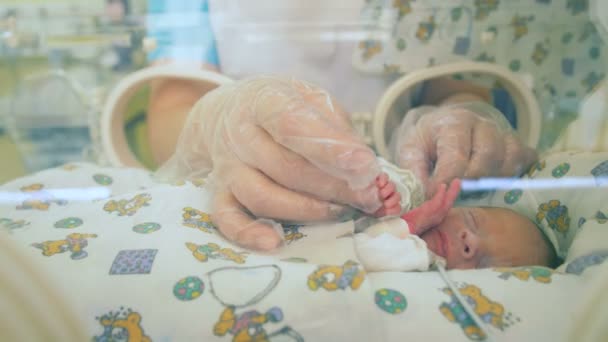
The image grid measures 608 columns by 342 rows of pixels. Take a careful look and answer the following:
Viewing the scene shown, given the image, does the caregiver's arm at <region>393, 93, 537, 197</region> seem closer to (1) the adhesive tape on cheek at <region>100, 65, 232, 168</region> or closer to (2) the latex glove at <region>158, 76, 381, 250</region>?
(2) the latex glove at <region>158, 76, 381, 250</region>

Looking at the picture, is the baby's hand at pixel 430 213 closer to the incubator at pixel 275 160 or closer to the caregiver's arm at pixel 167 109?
the incubator at pixel 275 160

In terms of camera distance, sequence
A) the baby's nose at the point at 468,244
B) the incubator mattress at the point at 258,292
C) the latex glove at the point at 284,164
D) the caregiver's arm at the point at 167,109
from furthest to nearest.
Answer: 1. the caregiver's arm at the point at 167,109
2. the baby's nose at the point at 468,244
3. the latex glove at the point at 284,164
4. the incubator mattress at the point at 258,292

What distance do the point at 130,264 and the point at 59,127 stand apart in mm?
747

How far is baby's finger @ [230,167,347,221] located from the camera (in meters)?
0.73

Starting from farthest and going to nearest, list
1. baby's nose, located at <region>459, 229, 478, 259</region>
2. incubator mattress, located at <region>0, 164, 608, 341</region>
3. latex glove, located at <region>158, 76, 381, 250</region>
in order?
baby's nose, located at <region>459, 229, 478, 259</region>
latex glove, located at <region>158, 76, 381, 250</region>
incubator mattress, located at <region>0, 164, 608, 341</region>

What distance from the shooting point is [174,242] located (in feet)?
2.11

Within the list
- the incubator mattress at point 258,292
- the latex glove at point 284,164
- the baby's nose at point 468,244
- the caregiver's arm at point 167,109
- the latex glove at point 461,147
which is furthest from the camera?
the caregiver's arm at point 167,109

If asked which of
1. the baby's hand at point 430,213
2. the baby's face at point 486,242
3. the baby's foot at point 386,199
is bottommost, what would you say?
the baby's face at point 486,242

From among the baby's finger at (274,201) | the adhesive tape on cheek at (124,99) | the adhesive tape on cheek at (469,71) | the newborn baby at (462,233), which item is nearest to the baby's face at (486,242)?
the newborn baby at (462,233)

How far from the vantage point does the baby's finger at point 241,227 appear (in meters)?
0.71

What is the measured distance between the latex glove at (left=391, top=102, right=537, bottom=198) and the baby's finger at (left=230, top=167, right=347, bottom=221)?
314 millimetres

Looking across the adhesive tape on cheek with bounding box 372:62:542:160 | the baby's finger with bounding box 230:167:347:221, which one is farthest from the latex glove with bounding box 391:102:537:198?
the baby's finger with bounding box 230:167:347:221

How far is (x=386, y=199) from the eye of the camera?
0.77 meters

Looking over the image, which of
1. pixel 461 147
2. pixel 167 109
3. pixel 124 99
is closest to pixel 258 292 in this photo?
pixel 461 147
